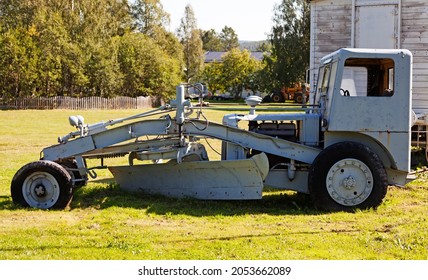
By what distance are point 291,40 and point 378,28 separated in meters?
46.0

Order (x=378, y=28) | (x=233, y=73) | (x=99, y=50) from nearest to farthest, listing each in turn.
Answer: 1. (x=378, y=28)
2. (x=99, y=50)
3. (x=233, y=73)

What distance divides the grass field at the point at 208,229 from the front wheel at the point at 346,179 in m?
0.19

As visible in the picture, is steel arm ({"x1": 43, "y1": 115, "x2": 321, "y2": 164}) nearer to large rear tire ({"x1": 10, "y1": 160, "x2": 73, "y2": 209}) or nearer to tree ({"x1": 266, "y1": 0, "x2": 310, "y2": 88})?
large rear tire ({"x1": 10, "y1": 160, "x2": 73, "y2": 209})

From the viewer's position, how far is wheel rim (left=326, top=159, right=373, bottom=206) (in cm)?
834

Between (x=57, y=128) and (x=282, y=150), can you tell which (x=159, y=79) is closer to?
(x=57, y=128)

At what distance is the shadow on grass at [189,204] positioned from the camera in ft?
27.8

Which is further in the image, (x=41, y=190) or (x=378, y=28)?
(x=378, y=28)

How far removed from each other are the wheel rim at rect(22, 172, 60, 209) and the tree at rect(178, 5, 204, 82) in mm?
71150

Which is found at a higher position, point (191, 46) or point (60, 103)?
point (191, 46)

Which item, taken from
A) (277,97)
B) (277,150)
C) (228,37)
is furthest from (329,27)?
(228,37)

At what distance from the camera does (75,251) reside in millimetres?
6418

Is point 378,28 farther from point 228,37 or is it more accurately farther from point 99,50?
point 228,37

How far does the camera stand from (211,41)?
144750mm

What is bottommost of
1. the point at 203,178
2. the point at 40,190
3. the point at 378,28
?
the point at 40,190
